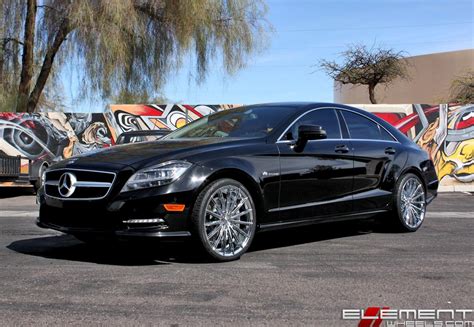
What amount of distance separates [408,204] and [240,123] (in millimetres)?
2506

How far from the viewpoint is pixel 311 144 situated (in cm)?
617

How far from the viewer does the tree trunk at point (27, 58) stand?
758 inches

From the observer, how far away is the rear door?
21.8 feet

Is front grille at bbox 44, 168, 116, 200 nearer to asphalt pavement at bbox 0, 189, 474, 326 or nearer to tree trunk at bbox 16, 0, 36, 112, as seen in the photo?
asphalt pavement at bbox 0, 189, 474, 326

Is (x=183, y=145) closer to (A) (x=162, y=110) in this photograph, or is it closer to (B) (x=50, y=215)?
(B) (x=50, y=215)

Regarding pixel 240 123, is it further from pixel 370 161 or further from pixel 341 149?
pixel 370 161

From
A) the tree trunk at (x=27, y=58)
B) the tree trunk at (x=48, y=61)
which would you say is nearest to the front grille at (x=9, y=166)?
the tree trunk at (x=48, y=61)

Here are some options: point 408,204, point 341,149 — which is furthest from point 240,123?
point 408,204

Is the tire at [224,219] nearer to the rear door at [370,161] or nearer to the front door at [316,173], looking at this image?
the front door at [316,173]

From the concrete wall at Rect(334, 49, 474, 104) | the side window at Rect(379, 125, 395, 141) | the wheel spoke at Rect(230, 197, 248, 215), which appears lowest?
the wheel spoke at Rect(230, 197, 248, 215)

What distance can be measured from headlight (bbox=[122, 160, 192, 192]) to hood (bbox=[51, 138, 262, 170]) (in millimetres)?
57

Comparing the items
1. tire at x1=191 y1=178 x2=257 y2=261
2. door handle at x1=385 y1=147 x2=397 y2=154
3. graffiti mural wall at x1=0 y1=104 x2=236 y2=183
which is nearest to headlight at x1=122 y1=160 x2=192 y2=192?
tire at x1=191 y1=178 x2=257 y2=261

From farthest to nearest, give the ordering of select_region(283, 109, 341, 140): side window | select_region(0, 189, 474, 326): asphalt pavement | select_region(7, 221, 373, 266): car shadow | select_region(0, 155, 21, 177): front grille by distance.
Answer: select_region(0, 155, 21, 177): front grille
select_region(283, 109, 341, 140): side window
select_region(7, 221, 373, 266): car shadow
select_region(0, 189, 474, 326): asphalt pavement

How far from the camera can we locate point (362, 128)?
23.1ft
